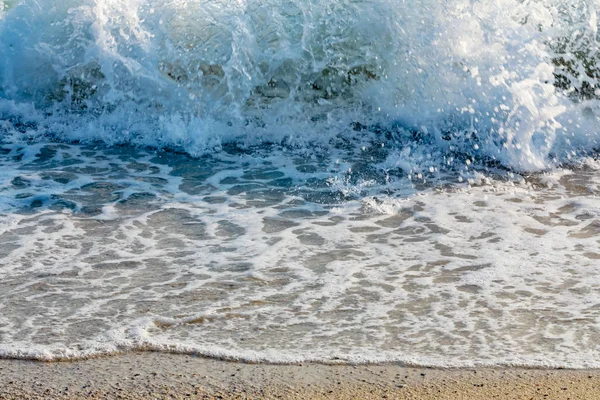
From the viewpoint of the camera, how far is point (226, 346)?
3.16 metres

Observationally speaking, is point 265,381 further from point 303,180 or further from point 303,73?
point 303,73

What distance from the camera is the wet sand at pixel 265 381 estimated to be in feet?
9.20

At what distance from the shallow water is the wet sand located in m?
0.09

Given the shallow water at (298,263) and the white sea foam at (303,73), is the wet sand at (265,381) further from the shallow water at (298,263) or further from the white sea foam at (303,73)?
the white sea foam at (303,73)

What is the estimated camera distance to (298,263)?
407 cm

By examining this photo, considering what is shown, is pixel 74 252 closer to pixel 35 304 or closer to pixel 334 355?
pixel 35 304

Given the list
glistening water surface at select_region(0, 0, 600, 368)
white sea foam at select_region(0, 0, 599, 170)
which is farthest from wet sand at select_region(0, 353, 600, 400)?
white sea foam at select_region(0, 0, 599, 170)

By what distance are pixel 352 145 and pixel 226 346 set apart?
353 cm

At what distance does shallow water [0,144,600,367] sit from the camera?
3.22 metres

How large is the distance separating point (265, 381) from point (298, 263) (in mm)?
1220

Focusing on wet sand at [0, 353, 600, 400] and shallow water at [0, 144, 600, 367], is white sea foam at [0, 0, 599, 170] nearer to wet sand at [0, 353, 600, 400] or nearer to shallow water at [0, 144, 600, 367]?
shallow water at [0, 144, 600, 367]

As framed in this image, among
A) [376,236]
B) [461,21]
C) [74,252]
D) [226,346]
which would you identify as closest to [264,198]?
[376,236]

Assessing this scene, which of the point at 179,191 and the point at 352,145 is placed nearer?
the point at 179,191

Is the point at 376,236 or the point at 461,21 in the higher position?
the point at 461,21
